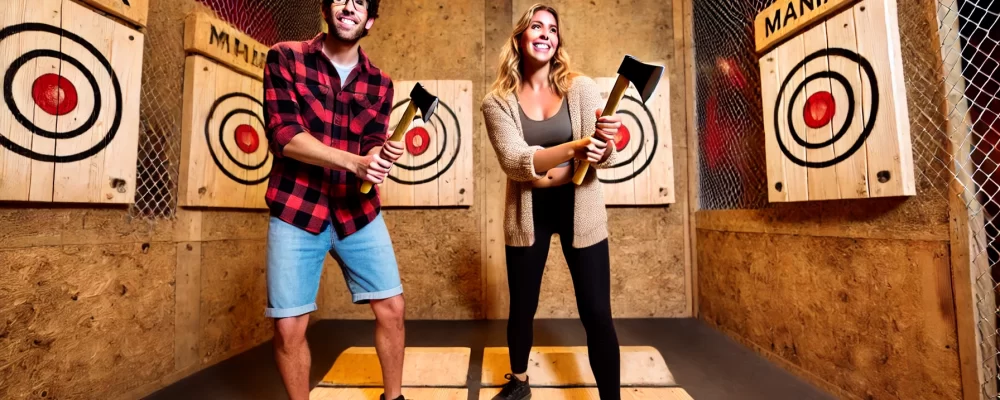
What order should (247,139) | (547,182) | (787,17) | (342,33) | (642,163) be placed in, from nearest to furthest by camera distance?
1. (342,33)
2. (547,182)
3. (787,17)
4. (247,139)
5. (642,163)

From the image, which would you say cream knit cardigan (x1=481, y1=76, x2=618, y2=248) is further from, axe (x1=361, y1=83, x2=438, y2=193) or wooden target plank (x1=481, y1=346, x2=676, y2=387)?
wooden target plank (x1=481, y1=346, x2=676, y2=387)

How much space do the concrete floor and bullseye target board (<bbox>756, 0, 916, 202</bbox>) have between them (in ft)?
2.62

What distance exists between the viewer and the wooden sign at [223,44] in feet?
6.25

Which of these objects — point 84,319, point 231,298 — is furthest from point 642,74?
point 231,298

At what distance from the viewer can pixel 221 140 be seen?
6.69 feet

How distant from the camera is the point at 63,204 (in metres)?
1.45

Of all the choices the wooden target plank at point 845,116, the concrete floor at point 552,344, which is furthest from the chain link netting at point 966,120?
the concrete floor at point 552,344

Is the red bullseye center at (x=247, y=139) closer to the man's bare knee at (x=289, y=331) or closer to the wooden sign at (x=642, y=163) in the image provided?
the man's bare knee at (x=289, y=331)

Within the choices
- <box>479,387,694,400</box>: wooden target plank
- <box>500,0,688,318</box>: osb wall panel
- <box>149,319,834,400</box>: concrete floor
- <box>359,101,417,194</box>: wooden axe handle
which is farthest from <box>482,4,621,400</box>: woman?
<box>500,0,688,318</box>: osb wall panel

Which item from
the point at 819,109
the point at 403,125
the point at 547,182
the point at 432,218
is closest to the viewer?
the point at 403,125

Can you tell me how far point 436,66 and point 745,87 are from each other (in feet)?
6.33

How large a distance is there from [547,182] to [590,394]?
2.98ft

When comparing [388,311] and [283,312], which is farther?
[388,311]

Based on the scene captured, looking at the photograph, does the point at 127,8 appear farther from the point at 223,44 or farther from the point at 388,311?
the point at 388,311
